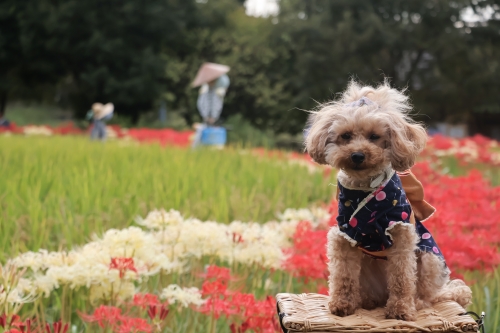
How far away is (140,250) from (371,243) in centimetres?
112

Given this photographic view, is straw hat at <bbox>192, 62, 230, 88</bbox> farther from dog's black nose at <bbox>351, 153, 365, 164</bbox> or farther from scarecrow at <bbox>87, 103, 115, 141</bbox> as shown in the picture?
dog's black nose at <bbox>351, 153, 365, 164</bbox>

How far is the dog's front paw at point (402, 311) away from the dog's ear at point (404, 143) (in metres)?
0.44

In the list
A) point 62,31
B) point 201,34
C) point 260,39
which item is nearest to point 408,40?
point 260,39

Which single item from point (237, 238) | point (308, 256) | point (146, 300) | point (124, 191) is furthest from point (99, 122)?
point (146, 300)

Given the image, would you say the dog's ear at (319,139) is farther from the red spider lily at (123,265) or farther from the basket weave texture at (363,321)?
the red spider lily at (123,265)

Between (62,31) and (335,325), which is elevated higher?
(62,31)

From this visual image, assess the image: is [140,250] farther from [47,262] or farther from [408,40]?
[408,40]

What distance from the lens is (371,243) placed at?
2.01m

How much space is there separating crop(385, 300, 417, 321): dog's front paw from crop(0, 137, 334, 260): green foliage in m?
1.89

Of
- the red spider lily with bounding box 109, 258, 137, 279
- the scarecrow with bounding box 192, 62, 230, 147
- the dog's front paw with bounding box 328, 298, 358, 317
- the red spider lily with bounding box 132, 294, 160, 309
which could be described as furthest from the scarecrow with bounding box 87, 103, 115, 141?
the dog's front paw with bounding box 328, 298, 358, 317

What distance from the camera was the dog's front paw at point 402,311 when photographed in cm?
189

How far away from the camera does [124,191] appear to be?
4754 millimetres

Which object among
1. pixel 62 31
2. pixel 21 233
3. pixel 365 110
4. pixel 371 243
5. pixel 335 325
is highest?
pixel 62 31

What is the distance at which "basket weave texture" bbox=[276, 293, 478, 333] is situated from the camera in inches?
68.4
